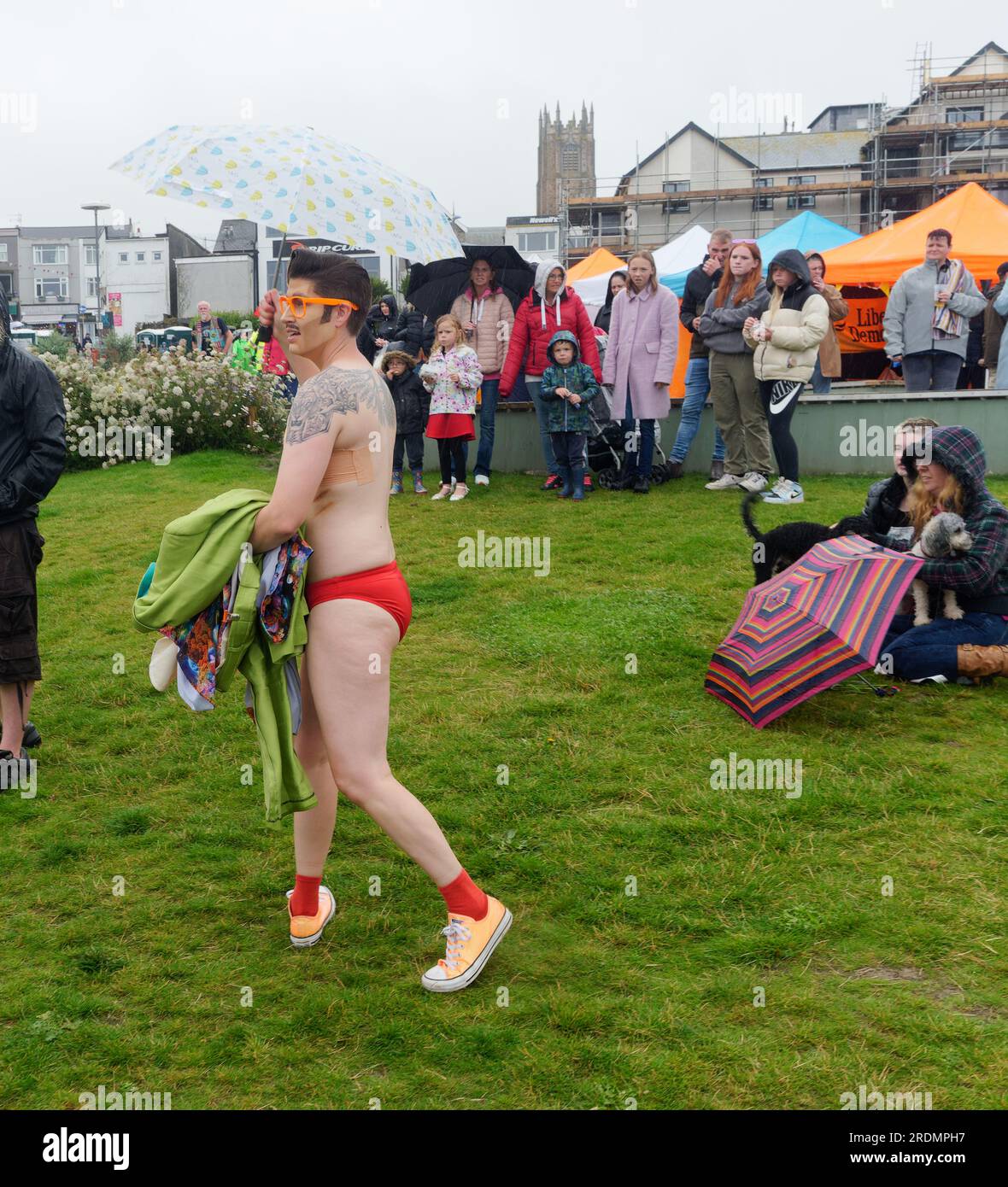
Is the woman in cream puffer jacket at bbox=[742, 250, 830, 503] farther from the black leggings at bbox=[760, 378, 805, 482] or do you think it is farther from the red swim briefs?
the red swim briefs

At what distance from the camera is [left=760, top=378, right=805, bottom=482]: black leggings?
1048 cm

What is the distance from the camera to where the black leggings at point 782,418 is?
1048 cm

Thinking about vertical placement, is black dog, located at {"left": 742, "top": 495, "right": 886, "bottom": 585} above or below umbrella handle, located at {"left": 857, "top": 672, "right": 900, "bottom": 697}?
above

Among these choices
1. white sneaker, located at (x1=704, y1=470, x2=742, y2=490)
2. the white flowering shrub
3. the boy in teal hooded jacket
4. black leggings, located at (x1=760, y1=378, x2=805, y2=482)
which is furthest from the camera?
the white flowering shrub

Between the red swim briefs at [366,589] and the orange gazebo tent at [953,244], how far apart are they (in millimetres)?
15541

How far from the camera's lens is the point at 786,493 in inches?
406

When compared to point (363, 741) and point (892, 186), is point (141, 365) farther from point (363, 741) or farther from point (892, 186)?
point (892, 186)

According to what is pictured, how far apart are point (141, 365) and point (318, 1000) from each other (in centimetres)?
1324

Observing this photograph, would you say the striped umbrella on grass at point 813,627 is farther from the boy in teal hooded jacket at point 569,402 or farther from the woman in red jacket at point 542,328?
the woman in red jacket at point 542,328

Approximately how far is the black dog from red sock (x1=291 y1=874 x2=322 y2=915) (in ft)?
11.7

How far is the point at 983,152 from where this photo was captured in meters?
57.9

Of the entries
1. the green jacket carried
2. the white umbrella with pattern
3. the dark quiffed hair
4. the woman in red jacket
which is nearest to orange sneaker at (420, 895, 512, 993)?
the green jacket carried

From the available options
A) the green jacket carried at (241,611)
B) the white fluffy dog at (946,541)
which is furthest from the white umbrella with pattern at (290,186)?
the green jacket carried at (241,611)
